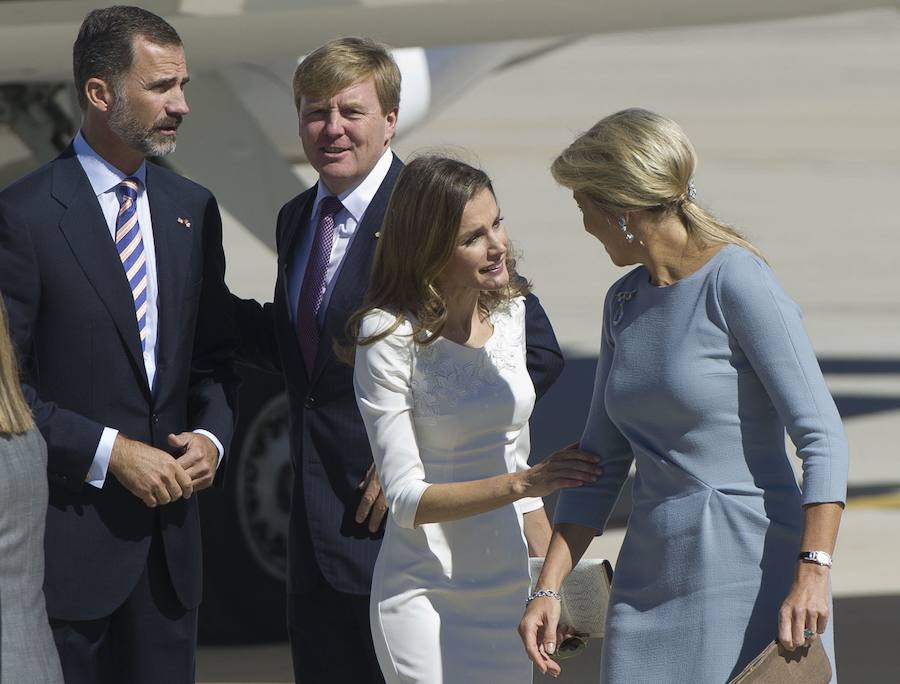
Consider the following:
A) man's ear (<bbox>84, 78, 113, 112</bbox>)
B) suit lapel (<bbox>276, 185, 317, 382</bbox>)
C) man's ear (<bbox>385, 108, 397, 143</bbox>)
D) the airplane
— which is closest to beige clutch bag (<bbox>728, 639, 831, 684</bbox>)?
suit lapel (<bbox>276, 185, 317, 382</bbox>)

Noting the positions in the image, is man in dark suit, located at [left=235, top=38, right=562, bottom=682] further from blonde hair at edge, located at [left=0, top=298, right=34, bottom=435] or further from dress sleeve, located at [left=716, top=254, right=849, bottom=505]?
blonde hair at edge, located at [left=0, top=298, right=34, bottom=435]

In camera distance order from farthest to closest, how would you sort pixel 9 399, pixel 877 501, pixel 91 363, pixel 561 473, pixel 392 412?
pixel 877 501, pixel 91 363, pixel 392 412, pixel 561 473, pixel 9 399

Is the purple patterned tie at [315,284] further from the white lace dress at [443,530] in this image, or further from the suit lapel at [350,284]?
the white lace dress at [443,530]

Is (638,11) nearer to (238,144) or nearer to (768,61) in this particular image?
(238,144)

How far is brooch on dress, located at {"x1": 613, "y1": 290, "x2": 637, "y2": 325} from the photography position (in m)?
3.27

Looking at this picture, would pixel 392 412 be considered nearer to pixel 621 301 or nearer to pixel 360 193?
pixel 621 301

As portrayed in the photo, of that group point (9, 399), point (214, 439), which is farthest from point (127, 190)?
point (9, 399)

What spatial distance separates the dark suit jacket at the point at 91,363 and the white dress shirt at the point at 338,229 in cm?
22

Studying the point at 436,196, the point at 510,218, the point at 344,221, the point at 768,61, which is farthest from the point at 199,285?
the point at 768,61

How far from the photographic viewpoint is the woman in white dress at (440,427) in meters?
3.28

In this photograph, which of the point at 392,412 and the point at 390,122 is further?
the point at 390,122

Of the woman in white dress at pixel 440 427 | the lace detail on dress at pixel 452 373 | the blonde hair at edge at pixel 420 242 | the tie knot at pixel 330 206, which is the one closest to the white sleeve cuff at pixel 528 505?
the woman in white dress at pixel 440 427

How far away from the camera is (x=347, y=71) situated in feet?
12.5

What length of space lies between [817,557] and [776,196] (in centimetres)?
1778
